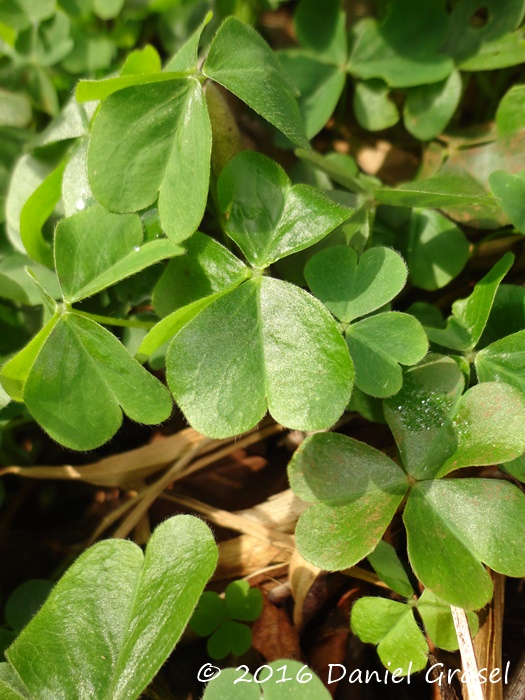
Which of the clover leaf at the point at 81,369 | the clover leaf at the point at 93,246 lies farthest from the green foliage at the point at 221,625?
the clover leaf at the point at 93,246

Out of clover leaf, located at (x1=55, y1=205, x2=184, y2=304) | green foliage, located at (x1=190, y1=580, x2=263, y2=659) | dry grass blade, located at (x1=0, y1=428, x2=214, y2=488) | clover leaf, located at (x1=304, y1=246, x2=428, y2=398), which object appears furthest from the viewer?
dry grass blade, located at (x1=0, y1=428, x2=214, y2=488)

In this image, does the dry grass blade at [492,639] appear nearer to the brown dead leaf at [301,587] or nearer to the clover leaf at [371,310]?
the brown dead leaf at [301,587]

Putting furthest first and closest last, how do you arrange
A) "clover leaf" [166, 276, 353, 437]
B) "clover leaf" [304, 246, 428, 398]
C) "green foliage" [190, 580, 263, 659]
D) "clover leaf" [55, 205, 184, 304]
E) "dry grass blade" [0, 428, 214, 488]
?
1. "dry grass blade" [0, 428, 214, 488]
2. "green foliage" [190, 580, 263, 659]
3. "clover leaf" [55, 205, 184, 304]
4. "clover leaf" [304, 246, 428, 398]
5. "clover leaf" [166, 276, 353, 437]

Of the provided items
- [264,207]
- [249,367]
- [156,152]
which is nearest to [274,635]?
[249,367]

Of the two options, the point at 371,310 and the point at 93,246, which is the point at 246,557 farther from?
the point at 93,246

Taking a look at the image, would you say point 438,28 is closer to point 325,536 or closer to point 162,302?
point 162,302

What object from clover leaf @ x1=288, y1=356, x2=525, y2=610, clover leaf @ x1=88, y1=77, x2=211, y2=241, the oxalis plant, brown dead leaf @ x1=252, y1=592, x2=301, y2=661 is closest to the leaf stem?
the oxalis plant

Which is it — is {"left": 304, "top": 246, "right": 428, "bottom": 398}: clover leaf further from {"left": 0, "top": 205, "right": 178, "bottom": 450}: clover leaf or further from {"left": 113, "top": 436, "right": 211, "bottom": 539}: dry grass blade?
{"left": 113, "top": 436, "right": 211, "bottom": 539}: dry grass blade
